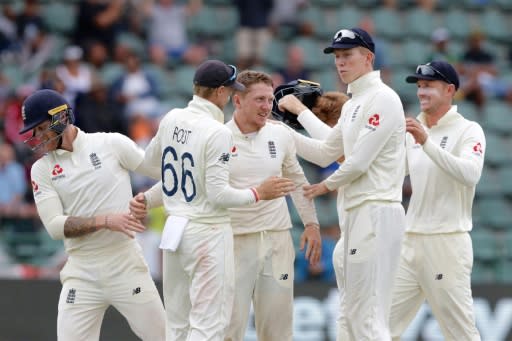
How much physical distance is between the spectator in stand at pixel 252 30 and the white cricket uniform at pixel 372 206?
8.40 m

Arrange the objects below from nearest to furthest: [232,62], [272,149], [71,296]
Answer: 1. [71,296]
2. [272,149]
3. [232,62]

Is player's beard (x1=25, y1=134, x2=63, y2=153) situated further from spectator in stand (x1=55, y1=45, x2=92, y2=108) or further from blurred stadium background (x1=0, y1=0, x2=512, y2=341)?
spectator in stand (x1=55, y1=45, x2=92, y2=108)

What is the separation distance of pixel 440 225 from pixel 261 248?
1460 millimetres

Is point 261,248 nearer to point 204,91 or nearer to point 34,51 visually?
point 204,91

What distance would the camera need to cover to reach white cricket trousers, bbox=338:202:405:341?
8430 millimetres

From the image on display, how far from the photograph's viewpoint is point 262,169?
9.20m

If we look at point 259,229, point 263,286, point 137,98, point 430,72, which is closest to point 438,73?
point 430,72

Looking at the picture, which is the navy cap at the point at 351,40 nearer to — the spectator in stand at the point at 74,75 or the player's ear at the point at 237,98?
the player's ear at the point at 237,98

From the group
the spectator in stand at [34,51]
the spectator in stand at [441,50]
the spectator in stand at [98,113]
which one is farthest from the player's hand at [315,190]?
the spectator in stand at [34,51]

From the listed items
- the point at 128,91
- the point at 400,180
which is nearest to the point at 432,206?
the point at 400,180

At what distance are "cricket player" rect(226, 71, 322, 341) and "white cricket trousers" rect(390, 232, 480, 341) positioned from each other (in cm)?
91

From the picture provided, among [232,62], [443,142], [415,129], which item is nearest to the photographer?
[415,129]

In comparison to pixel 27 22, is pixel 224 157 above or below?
below

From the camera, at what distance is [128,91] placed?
15477 mm
